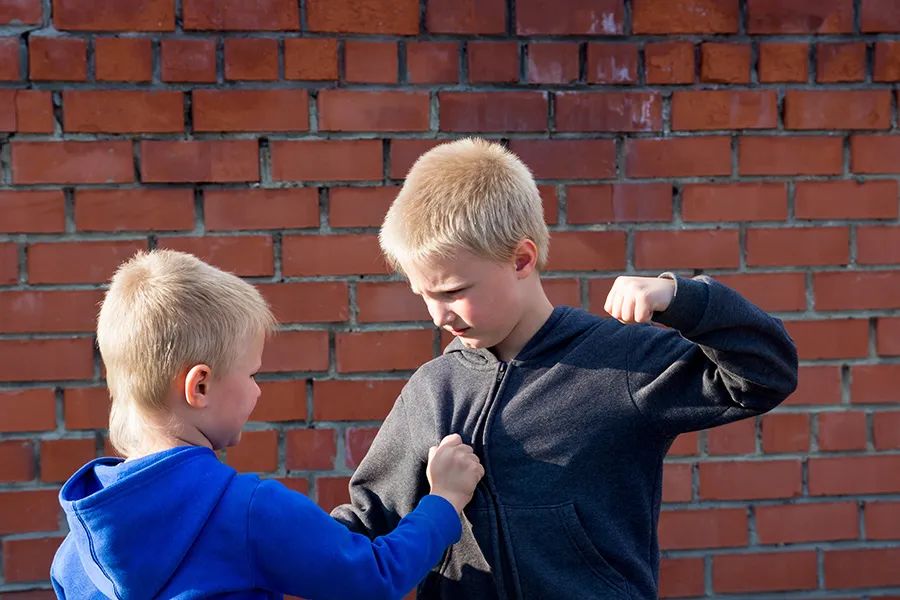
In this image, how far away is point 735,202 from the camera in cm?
251

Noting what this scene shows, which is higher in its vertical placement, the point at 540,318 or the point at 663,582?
the point at 540,318

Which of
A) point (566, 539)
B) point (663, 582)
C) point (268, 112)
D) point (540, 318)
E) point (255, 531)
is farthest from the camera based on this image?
point (663, 582)

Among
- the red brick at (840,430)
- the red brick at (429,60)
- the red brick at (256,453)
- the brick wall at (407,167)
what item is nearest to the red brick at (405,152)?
the brick wall at (407,167)

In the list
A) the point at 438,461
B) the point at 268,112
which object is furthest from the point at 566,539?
the point at 268,112

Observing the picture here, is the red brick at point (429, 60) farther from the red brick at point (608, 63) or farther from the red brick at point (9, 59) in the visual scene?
the red brick at point (9, 59)

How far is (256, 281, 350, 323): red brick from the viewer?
2430 mm

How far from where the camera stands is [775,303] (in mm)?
2521

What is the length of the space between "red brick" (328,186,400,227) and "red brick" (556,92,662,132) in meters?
0.46

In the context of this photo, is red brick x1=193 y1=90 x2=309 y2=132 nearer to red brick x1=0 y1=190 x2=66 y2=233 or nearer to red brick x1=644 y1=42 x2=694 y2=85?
red brick x1=0 y1=190 x2=66 y2=233

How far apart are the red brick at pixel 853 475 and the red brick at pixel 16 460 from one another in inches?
74.3

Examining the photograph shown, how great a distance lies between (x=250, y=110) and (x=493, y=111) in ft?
1.88

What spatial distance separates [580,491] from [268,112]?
3.91 feet

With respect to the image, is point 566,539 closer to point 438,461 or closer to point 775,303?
point 438,461

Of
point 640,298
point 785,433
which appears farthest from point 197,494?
point 785,433
